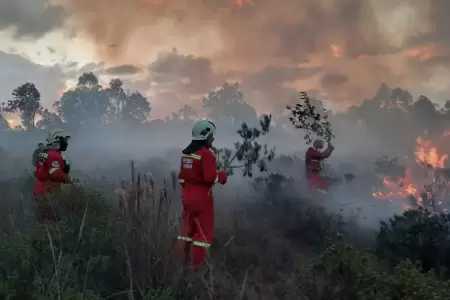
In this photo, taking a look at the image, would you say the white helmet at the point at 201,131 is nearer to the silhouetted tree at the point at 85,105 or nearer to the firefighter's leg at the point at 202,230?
the firefighter's leg at the point at 202,230

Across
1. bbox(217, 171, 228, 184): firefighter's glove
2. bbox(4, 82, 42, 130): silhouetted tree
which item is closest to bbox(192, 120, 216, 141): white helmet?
bbox(217, 171, 228, 184): firefighter's glove

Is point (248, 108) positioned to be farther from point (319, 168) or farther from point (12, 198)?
point (12, 198)

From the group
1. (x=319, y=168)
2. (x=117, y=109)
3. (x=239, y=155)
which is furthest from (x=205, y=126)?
(x=117, y=109)

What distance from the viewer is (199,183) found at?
177 inches

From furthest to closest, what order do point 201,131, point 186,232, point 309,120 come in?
point 309,120, point 201,131, point 186,232

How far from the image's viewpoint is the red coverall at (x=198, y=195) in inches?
172

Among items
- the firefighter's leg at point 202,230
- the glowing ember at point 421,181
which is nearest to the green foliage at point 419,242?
the firefighter's leg at point 202,230

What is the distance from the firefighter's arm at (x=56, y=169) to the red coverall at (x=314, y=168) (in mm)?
4071

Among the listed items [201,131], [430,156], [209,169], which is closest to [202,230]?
[209,169]

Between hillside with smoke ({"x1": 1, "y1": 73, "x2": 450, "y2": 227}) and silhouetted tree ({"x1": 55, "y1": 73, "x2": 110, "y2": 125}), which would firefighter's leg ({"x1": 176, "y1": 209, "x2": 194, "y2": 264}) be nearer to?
hillside with smoke ({"x1": 1, "y1": 73, "x2": 450, "y2": 227})

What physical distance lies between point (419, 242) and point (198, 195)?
2.31 metres

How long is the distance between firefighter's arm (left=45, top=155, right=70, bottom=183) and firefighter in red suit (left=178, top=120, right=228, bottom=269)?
1651mm

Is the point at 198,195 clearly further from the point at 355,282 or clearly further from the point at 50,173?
the point at 355,282

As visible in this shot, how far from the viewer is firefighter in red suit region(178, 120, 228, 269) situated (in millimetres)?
4379
